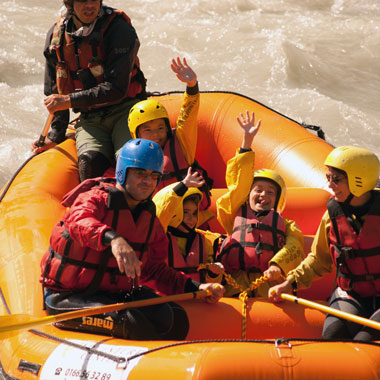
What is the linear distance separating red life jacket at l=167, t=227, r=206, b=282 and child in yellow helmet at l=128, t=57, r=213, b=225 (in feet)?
1.33

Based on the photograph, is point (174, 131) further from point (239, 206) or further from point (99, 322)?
point (99, 322)

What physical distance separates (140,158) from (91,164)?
119 centimetres

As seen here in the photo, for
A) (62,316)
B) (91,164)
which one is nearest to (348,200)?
(62,316)

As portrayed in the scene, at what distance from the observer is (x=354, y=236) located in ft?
9.92

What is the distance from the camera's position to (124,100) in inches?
172

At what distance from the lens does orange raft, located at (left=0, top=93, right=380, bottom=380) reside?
2570 mm

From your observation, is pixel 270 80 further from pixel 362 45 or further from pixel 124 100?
pixel 124 100

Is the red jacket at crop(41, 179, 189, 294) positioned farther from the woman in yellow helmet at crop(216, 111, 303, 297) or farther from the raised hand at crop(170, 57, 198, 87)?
the raised hand at crop(170, 57, 198, 87)

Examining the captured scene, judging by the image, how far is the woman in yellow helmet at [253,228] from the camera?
3.40 meters

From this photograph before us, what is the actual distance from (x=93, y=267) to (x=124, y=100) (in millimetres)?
1626

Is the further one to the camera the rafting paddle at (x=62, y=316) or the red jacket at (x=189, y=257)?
the red jacket at (x=189, y=257)

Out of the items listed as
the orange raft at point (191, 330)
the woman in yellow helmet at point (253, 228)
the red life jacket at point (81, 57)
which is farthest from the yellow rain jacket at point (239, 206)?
the red life jacket at point (81, 57)

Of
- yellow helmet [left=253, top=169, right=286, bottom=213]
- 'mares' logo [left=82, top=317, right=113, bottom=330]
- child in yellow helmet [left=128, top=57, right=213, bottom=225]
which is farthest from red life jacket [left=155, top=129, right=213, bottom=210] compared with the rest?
'mares' logo [left=82, top=317, right=113, bottom=330]

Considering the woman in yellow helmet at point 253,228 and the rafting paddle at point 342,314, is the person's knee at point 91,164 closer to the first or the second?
the woman in yellow helmet at point 253,228
